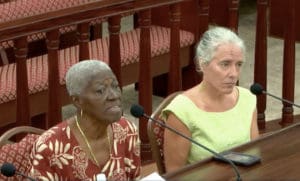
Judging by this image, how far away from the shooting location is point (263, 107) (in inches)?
192

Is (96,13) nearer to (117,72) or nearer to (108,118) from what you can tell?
(117,72)

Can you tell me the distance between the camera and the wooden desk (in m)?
3.07

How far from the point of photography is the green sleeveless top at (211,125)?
3508 millimetres

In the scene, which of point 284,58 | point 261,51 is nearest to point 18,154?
point 261,51

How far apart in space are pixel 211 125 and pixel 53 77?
2.67ft

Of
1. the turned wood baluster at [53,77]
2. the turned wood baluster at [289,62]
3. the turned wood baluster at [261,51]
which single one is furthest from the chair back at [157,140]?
the turned wood baluster at [289,62]

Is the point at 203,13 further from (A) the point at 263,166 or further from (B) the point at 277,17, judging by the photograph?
(B) the point at 277,17

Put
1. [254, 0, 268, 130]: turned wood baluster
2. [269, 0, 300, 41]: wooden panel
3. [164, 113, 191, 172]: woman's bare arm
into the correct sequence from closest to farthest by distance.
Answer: [164, 113, 191, 172]: woman's bare arm
[254, 0, 268, 130]: turned wood baluster
[269, 0, 300, 41]: wooden panel

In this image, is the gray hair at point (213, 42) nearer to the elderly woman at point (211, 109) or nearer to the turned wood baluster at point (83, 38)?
the elderly woman at point (211, 109)

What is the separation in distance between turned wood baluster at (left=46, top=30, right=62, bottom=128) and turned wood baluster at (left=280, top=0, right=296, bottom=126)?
4.61ft

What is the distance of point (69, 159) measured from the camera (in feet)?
10.1

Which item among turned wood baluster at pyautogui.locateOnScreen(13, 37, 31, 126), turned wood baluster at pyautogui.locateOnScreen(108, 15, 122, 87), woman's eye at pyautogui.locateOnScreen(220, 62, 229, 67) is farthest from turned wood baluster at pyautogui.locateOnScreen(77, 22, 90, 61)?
woman's eye at pyautogui.locateOnScreen(220, 62, 229, 67)

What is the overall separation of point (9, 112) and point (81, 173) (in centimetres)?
174

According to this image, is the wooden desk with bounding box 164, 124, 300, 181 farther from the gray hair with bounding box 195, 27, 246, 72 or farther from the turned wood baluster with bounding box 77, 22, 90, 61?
the turned wood baluster with bounding box 77, 22, 90, 61
